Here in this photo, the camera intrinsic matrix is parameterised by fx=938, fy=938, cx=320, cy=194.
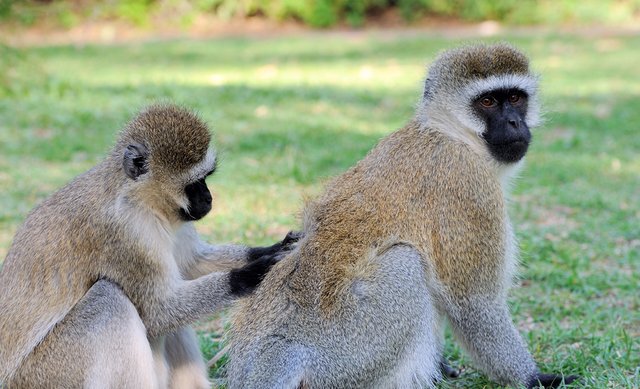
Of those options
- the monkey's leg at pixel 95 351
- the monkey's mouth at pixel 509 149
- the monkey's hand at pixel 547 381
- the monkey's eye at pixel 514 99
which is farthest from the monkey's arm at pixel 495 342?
the monkey's leg at pixel 95 351

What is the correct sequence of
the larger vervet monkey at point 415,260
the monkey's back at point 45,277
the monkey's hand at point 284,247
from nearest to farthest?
the larger vervet monkey at point 415,260 → the monkey's back at point 45,277 → the monkey's hand at point 284,247

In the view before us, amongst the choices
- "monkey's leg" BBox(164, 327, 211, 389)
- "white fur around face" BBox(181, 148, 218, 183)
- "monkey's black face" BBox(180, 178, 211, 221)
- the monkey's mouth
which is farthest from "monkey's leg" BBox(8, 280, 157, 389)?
the monkey's mouth

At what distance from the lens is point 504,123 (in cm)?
521

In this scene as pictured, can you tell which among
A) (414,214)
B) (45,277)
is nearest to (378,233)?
(414,214)

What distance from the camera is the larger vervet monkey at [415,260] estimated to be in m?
4.61

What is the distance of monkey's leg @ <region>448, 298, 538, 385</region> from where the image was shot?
496 cm

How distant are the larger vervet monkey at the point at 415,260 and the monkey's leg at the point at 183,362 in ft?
1.54

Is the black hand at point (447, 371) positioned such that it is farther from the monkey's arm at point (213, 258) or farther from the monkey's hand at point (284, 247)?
the monkey's arm at point (213, 258)

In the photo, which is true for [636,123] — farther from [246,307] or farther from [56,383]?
[56,383]

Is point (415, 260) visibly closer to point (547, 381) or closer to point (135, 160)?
point (547, 381)

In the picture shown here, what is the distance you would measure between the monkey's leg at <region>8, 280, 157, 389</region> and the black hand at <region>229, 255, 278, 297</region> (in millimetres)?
526

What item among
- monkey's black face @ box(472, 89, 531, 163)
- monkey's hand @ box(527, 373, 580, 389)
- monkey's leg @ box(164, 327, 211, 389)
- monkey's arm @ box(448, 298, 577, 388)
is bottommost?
monkey's leg @ box(164, 327, 211, 389)

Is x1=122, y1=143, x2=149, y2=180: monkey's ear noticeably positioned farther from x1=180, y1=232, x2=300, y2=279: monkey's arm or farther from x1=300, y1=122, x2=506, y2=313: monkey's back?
x1=300, y1=122, x2=506, y2=313: monkey's back

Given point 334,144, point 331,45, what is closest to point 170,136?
point 334,144
